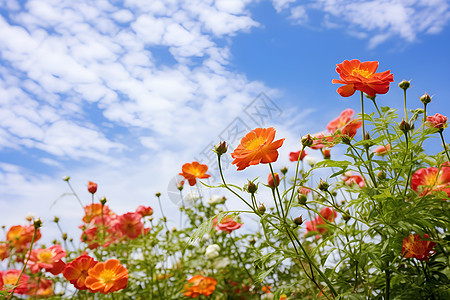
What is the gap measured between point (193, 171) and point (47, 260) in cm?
71

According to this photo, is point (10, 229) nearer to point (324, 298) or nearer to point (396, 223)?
point (324, 298)

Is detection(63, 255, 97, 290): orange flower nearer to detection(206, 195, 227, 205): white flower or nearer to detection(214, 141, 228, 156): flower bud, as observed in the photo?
detection(214, 141, 228, 156): flower bud

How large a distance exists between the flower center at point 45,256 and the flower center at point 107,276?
45 cm

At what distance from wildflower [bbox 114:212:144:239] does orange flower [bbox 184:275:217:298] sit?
17.1 inches

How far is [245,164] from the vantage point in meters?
0.93

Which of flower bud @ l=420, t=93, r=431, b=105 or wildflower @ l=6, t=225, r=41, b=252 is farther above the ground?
wildflower @ l=6, t=225, r=41, b=252

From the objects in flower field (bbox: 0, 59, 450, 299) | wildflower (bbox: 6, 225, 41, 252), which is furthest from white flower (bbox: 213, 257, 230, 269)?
wildflower (bbox: 6, 225, 41, 252)

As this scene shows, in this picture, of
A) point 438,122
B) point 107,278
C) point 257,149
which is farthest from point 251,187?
point 107,278

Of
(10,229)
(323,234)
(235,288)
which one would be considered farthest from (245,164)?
(10,229)

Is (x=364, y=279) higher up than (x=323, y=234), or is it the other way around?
(x=323, y=234)

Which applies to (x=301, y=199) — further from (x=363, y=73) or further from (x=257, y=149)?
(x=363, y=73)

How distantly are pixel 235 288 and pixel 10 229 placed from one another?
45.8 inches

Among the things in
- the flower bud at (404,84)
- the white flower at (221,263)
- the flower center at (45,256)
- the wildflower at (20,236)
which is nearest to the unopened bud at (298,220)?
the flower bud at (404,84)

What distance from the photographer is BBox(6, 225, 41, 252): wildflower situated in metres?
1.94
